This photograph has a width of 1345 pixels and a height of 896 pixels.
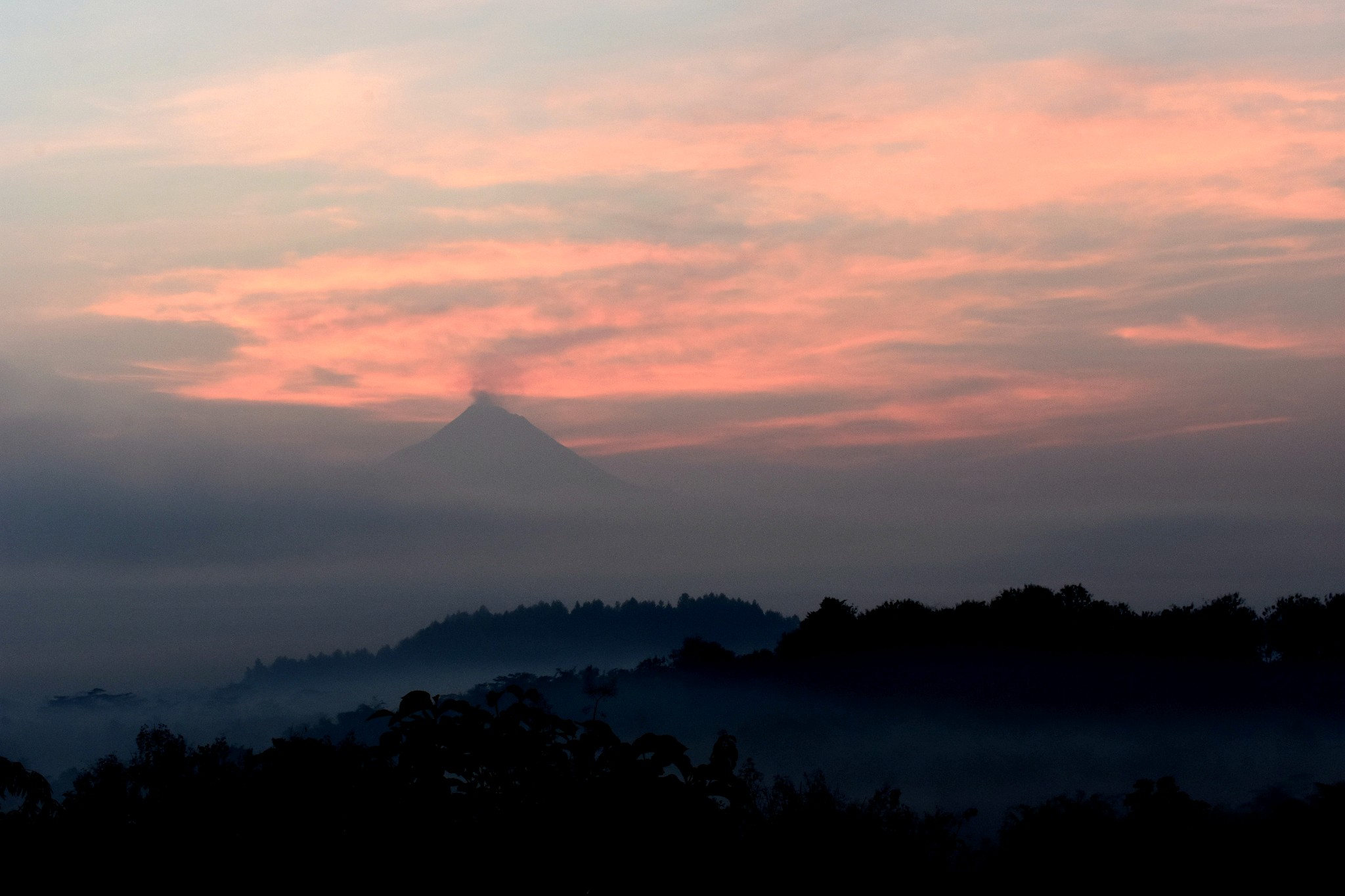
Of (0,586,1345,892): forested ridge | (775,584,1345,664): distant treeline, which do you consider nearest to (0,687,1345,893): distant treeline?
(0,586,1345,892): forested ridge

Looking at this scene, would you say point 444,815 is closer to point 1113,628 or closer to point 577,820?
point 577,820

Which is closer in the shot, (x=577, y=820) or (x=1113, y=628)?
(x=577, y=820)

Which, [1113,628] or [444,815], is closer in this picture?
[444,815]

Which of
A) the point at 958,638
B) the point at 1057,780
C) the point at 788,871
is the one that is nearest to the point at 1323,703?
the point at 1057,780

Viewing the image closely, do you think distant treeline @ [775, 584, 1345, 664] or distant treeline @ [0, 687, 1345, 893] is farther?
distant treeline @ [775, 584, 1345, 664]

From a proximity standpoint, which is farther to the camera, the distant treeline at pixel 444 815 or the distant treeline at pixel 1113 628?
the distant treeline at pixel 1113 628

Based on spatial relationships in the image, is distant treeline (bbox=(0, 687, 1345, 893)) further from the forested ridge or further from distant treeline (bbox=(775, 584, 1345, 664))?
distant treeline (bbox=(775, 584, 1345, 664))

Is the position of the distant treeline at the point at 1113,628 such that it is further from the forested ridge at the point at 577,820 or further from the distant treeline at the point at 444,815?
the distant treeline at the point at 444,815

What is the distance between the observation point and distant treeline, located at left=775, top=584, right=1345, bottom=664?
365 ft

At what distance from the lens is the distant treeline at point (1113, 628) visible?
11119 centimetres

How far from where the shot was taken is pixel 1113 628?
116m

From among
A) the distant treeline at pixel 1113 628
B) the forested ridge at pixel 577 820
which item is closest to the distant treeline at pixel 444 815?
the forested ridge at pixel 577 820

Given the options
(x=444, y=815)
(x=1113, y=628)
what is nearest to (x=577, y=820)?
(x=444, y=815)

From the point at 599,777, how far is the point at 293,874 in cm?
360
